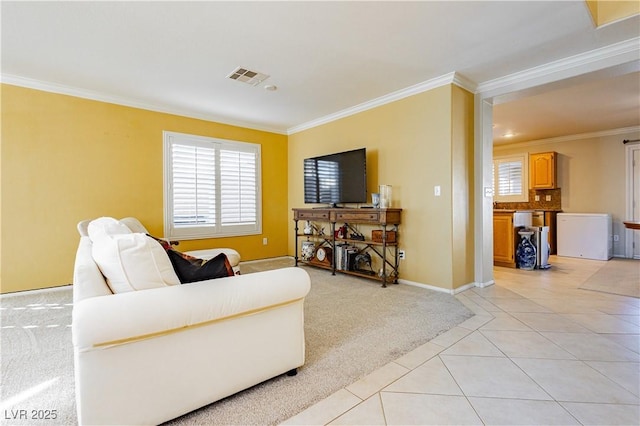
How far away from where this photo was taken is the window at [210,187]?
456 centimetres

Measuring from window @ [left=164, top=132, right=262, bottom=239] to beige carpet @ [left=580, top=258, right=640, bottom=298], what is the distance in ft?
16.4

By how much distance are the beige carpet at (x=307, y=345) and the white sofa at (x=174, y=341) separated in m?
0.13

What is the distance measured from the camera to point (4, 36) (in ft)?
8.56

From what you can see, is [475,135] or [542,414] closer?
[542,414]

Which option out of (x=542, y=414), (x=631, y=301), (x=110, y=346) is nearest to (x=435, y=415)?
(x=542, y=414)

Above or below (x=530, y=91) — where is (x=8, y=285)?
below

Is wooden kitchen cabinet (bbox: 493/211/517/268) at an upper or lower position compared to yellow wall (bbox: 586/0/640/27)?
lower

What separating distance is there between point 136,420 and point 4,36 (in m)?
3.40

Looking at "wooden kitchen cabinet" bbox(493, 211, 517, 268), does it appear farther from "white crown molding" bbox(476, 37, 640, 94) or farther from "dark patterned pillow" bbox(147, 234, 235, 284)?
"dark patterned pillow" bbox(147, 234, 235, 284)

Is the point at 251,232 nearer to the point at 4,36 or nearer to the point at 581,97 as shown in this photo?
the point at 4,36

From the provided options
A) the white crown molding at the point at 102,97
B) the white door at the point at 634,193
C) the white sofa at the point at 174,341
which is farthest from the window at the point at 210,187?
the white door at the point at 634,193

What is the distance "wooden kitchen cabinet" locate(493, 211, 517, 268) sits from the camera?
16.2 ft

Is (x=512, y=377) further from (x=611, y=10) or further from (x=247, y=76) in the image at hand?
(x=247, y=76)

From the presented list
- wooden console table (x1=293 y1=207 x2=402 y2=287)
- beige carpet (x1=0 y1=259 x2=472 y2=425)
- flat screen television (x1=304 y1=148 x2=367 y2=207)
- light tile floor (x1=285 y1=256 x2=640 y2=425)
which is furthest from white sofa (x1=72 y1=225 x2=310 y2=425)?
flat screen television (x1=304 y1=148 x2=367 y2=207)
